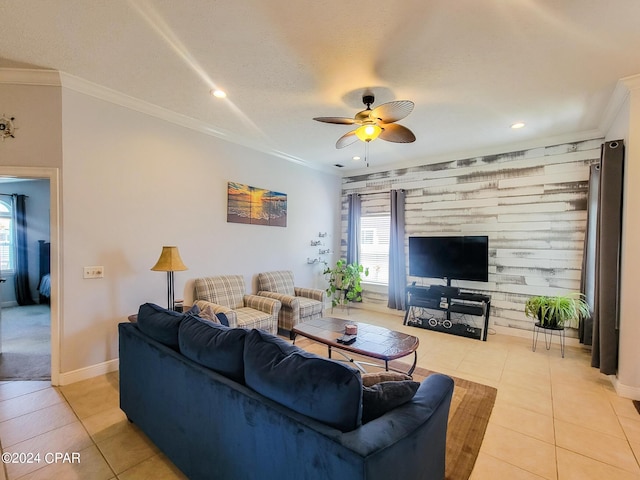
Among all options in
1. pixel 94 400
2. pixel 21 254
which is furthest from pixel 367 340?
pixel 21 254

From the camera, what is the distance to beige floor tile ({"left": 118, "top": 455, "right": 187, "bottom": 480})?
1792 millimetres

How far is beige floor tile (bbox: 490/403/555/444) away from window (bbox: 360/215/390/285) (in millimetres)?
3361

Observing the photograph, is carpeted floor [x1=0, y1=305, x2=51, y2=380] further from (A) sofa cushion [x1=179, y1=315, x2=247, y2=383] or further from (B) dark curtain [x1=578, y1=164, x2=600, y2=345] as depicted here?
(B) dark curtain [x1=578, y1=164, x2=600, y2=345]

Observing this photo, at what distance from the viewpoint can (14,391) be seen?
272cm

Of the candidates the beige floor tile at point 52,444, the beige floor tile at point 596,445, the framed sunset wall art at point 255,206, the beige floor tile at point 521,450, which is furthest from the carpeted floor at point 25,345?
the beige floor tile at point 596,445

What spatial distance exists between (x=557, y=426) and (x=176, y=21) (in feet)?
13.3

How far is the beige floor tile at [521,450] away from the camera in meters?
1.92

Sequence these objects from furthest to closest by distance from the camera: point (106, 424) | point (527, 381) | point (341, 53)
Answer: point (527, 381) < point (341, 53) < point (106, 424)

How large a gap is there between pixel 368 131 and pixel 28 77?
310 cm

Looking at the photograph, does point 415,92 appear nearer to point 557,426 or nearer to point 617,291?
point 617,291

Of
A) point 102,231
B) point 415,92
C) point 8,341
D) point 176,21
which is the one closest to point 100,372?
point 102,231

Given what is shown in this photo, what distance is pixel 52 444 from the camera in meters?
2.06

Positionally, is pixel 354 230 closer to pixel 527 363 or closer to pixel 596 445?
pixel 527 363

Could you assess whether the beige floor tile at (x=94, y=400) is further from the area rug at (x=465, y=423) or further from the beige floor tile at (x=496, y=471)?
the beige floor tile at (x=496, y=471)
